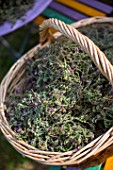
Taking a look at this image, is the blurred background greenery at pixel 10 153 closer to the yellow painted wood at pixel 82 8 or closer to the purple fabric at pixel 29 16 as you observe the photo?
the yellow painted wood at pixel 82 8

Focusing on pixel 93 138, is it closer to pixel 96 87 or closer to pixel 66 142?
pixel 66 142

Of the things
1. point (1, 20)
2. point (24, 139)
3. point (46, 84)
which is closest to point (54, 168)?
point (24, 139)

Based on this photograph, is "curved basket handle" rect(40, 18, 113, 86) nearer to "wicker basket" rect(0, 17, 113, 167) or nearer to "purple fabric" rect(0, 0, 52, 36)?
"wicker basket" rect(0, 17, 113, 167)

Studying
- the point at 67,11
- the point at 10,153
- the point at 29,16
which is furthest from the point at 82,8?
the point at 10,153

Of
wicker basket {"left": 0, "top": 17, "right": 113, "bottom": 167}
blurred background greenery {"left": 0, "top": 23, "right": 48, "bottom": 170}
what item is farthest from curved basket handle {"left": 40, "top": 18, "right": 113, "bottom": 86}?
blurred background greenery {"left": 0, "top": 23, "right": 48, "bottom": 170}

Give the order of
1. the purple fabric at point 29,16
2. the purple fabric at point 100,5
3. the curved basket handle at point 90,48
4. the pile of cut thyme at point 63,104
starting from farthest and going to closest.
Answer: the purple fabric at point 100,5, the purple fabric at point 29,16, the pile of cut thyme at point 63,104, the curved basket handle at point 90,48

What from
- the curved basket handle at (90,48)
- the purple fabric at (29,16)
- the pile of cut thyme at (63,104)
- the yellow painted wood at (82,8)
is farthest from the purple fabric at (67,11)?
the curved basket handle at (90,48)
